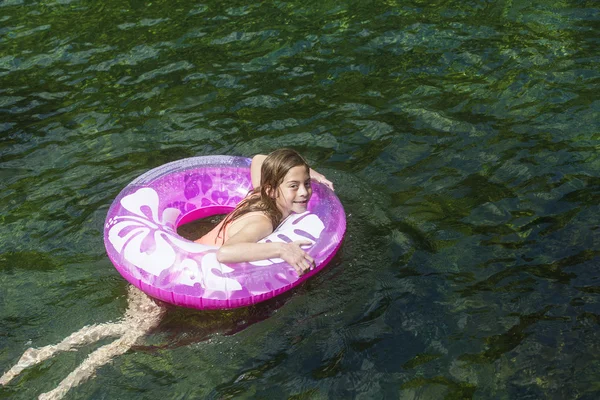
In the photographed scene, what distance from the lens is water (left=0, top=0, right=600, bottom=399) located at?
14.7ft

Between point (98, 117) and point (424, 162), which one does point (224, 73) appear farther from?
point (424, 162)

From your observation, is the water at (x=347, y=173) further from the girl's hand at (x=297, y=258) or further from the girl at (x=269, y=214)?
the girl at (x=269, y=214)

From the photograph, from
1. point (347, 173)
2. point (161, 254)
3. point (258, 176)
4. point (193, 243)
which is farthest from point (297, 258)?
point (347, 173)

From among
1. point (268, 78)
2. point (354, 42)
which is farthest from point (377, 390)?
point (354, 42)

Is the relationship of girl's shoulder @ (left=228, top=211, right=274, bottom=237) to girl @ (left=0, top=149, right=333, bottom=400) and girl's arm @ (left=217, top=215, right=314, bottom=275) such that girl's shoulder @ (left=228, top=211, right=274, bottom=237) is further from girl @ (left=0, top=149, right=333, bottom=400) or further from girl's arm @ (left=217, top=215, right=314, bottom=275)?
girl's arm @ (left=217, top=215, right=314, bottom=275)

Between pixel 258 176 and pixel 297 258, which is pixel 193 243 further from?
pixel 258 176

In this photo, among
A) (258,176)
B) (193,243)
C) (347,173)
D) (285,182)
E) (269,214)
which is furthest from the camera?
(347,173)

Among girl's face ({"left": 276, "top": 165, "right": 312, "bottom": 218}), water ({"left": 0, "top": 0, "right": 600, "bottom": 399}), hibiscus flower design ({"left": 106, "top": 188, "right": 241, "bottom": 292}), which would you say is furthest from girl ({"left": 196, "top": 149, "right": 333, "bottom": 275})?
water ({"left": 0, "top": 0, "right": 600, "bottom": 399})

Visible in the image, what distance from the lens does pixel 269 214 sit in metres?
5.27

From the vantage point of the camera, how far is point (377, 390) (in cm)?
425

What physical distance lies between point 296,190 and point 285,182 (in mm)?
99

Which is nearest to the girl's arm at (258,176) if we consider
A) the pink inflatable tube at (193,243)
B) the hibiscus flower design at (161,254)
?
the pink inflatable tube at (193,243)

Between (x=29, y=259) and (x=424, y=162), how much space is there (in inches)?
135

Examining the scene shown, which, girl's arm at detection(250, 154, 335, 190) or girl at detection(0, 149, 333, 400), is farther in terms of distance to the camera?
girl's arm at detection(250, 154, 335, 190)
